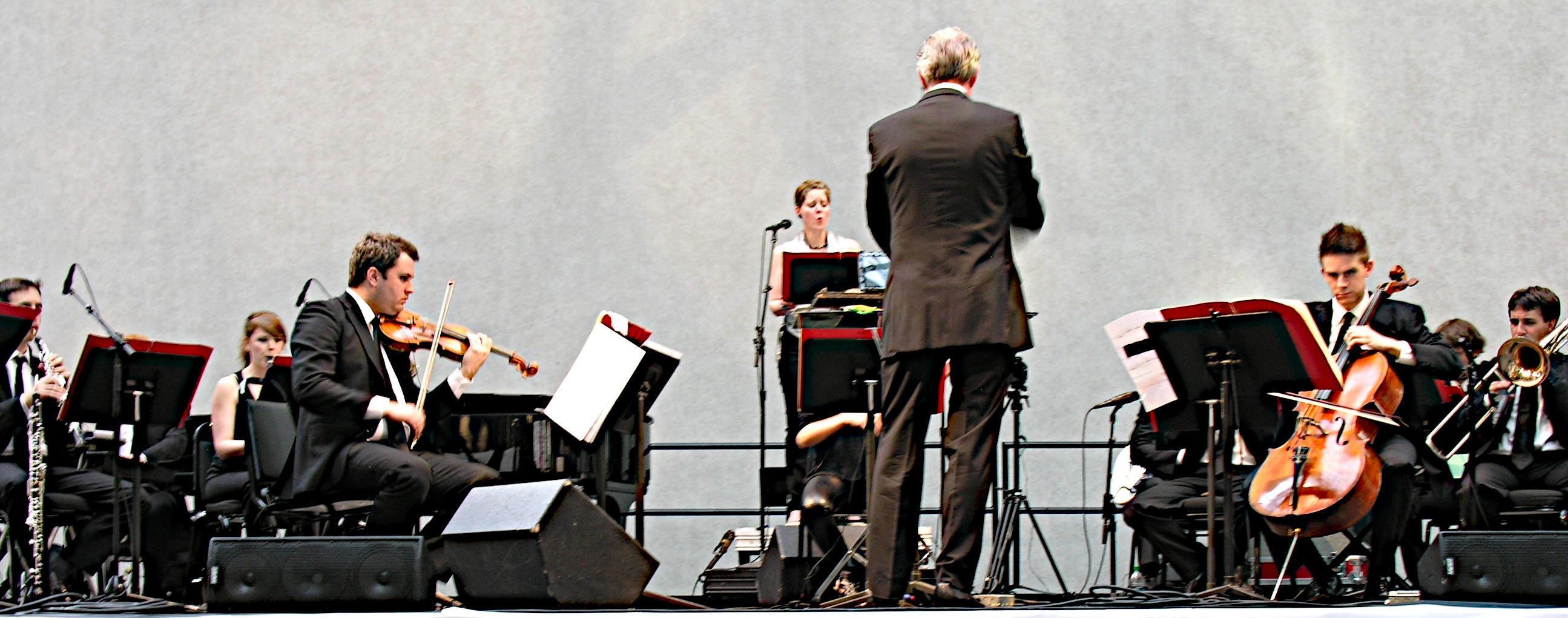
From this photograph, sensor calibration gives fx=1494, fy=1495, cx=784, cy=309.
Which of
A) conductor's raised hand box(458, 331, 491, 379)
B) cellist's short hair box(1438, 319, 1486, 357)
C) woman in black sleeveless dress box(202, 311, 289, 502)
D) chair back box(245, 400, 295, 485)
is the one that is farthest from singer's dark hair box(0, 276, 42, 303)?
cellist's short hair box(1438, 319, 1486, 357)

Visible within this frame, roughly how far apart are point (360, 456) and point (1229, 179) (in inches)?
171

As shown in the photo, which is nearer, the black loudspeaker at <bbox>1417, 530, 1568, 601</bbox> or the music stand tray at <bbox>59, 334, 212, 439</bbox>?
the black loudspeaker at <bbox>1417, 530, 1568, 601</bbox>

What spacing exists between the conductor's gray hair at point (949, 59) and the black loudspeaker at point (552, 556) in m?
1.33

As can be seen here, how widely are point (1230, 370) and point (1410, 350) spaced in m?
0.75

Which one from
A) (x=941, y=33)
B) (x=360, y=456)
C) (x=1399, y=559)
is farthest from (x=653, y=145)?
(x=1399, y=559)

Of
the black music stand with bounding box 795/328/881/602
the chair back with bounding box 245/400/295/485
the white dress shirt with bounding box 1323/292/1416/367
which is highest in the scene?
the white dress shirt with bounding box 1323/292/1416/367

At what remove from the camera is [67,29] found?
7.26 metres

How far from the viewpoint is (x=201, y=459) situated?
5.36m

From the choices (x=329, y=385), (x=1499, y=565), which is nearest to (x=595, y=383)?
(x=329, y=385)

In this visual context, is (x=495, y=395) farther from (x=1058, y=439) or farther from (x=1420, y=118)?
(x=1420, y=118)

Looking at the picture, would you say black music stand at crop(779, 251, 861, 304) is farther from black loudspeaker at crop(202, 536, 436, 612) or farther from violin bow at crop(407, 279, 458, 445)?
black loudspeaker at crop(202, 536, 436, 612)

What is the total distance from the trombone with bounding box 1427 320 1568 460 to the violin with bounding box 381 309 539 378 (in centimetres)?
306

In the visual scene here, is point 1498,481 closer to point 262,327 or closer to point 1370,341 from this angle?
point 1370,341

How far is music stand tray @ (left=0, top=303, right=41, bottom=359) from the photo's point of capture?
4477mm
